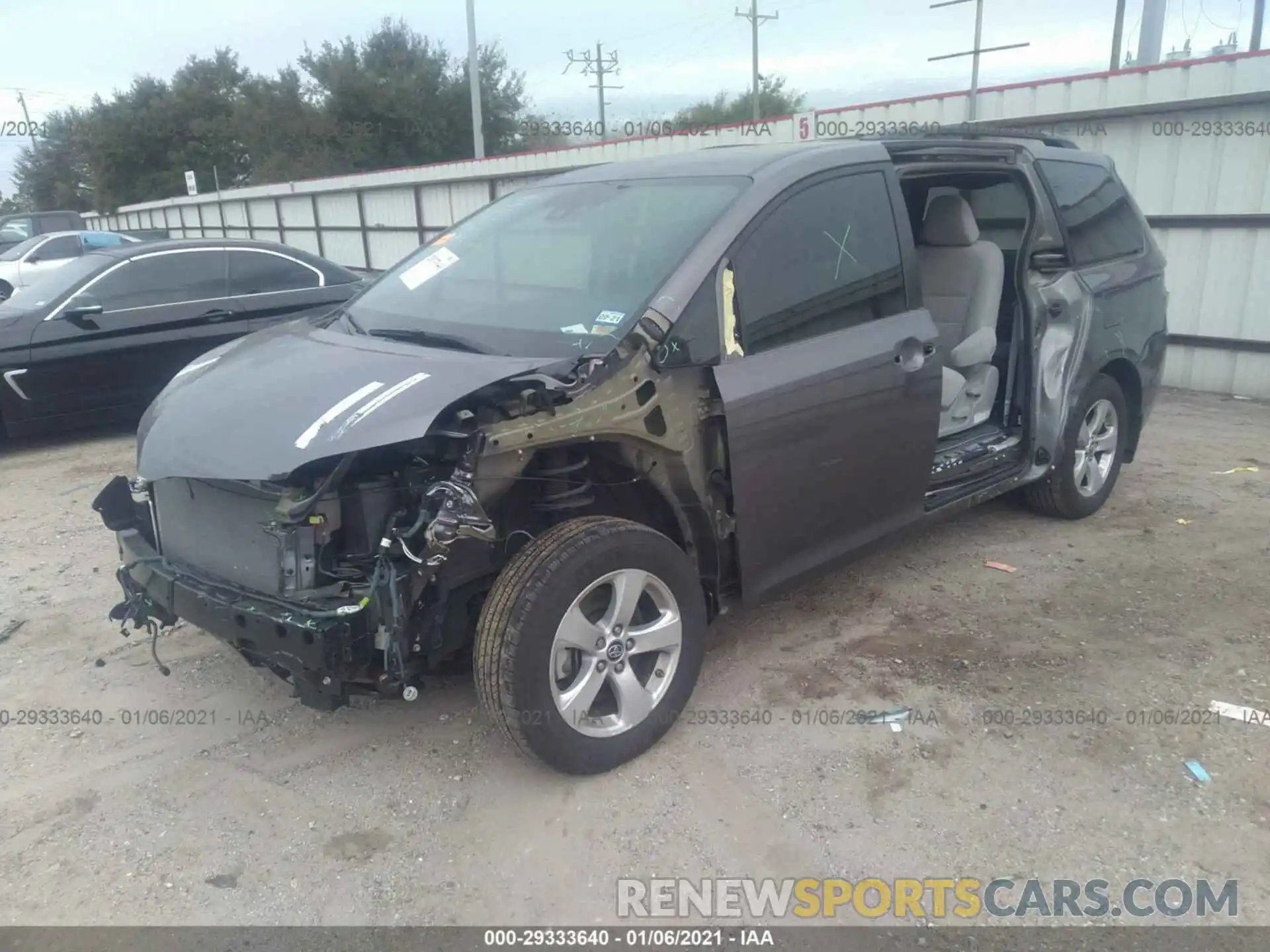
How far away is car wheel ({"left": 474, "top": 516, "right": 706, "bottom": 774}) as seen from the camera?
9.21 feet

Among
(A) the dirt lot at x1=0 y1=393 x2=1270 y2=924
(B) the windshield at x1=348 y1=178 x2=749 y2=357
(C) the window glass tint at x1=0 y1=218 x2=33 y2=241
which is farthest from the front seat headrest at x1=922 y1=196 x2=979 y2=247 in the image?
(C) the window glass tint at x1=0 y1=218 x2=33 y2=241

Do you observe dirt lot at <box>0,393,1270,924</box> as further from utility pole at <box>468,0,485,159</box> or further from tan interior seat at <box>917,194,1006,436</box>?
utility pole at <box>468,0,485,159</box>

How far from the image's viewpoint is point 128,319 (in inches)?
285

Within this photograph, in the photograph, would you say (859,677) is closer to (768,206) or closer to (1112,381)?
(768,206)

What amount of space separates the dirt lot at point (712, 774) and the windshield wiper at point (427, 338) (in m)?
1.29

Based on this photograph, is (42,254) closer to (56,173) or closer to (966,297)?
(966,297)

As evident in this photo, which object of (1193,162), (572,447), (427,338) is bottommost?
(572,447)

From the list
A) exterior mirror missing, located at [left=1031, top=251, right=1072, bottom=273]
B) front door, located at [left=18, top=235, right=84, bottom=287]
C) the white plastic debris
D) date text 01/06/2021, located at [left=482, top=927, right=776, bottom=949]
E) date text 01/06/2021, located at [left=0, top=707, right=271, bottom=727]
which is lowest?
the white plastic debris

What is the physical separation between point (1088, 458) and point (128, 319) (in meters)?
6.63

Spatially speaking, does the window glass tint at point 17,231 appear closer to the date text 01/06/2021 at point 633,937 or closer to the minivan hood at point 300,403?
the minivan hood at point 300,403

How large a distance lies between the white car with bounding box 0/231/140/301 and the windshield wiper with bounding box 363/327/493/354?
1299 centimetres

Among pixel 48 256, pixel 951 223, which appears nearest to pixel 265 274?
pixel 951 223

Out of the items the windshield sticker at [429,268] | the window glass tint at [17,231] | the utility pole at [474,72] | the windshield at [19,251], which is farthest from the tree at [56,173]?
the windshield sticker at [429,268]

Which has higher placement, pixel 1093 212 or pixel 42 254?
pixel 1093 212
